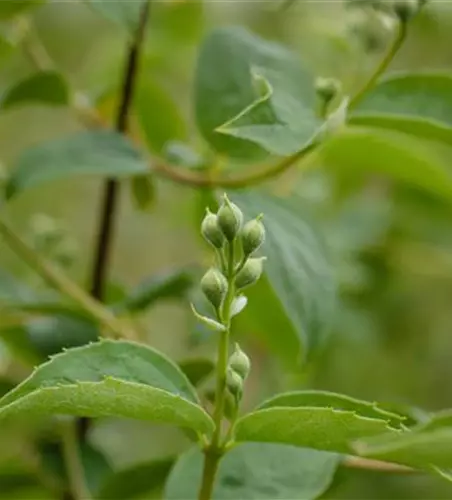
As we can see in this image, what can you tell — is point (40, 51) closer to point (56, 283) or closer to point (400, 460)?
point (56, 283)

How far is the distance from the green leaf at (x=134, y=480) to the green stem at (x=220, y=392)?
0.56 feet

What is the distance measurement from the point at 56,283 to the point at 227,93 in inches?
7.0

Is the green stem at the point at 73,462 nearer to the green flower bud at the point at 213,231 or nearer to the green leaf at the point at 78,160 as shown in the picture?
the green leaf at the point at 78,160

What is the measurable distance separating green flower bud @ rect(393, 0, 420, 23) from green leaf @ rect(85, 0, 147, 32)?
0.14 metres

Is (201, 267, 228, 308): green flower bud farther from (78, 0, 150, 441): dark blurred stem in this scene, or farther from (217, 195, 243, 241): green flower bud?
(78, 0, 150, 441): dark blurred stem

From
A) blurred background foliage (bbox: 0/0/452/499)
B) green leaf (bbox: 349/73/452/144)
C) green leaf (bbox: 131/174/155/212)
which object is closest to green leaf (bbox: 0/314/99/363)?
blurred background foliage (bbox: 0/0/452/499)

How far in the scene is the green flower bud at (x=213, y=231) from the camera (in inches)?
16.5

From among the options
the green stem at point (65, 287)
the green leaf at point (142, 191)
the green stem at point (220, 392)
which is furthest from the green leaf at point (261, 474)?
the green leaf at point (142, 191)

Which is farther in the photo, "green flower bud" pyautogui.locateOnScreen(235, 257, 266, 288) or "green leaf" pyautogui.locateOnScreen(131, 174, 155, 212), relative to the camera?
A: "green leaf" pyautogui.locateOnScreen(131, 174, 155, 212)

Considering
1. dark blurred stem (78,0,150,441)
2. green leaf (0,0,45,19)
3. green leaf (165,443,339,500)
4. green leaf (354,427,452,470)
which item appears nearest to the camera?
green leaf (354,427,452,470)

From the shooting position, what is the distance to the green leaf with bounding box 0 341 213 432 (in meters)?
0.41

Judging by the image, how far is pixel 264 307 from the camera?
71cm

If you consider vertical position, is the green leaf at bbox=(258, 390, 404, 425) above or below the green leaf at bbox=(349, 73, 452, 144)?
below

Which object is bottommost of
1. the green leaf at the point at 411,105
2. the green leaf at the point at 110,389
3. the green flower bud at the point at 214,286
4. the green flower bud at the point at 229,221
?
the green leaf at the point at 110,389
